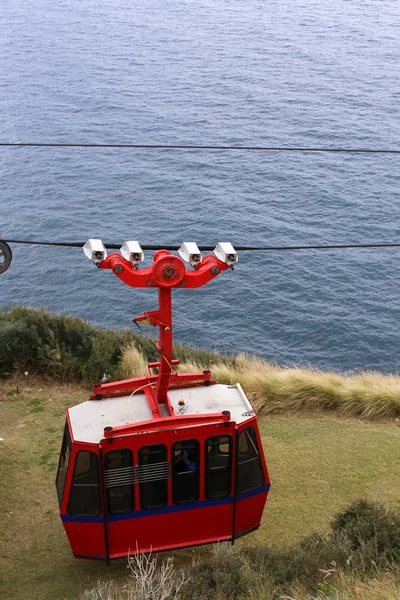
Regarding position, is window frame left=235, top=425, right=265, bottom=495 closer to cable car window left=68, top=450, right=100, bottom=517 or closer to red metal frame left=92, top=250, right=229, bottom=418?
red metal frame left=92, top=250, right=229, bottom=418

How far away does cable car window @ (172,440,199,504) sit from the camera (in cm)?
1052

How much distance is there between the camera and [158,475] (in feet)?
34.4

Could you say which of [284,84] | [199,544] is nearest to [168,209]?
[284,84]

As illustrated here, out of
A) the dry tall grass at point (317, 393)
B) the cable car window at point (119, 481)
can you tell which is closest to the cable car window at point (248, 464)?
the cable car window at point (119, 481)

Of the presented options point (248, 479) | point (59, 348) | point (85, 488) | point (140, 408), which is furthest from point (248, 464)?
point (59, 348)

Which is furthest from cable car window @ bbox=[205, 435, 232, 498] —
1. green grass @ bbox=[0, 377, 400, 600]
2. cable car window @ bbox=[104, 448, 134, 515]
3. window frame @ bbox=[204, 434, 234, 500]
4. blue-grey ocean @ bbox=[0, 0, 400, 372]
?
blue-grey ocean @ bbox=[0, 0, 400, 372]

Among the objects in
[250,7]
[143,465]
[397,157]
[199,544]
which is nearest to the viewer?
[143,465]

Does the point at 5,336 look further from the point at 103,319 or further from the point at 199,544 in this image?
the point at 103,319

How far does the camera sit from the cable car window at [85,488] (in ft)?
33.7

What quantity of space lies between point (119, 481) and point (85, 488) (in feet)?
1.48

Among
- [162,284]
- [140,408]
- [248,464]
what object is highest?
[162,284]

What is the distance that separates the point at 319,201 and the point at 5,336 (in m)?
31.2

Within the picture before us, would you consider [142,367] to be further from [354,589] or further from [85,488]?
[354,589]

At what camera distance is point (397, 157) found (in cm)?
5306
